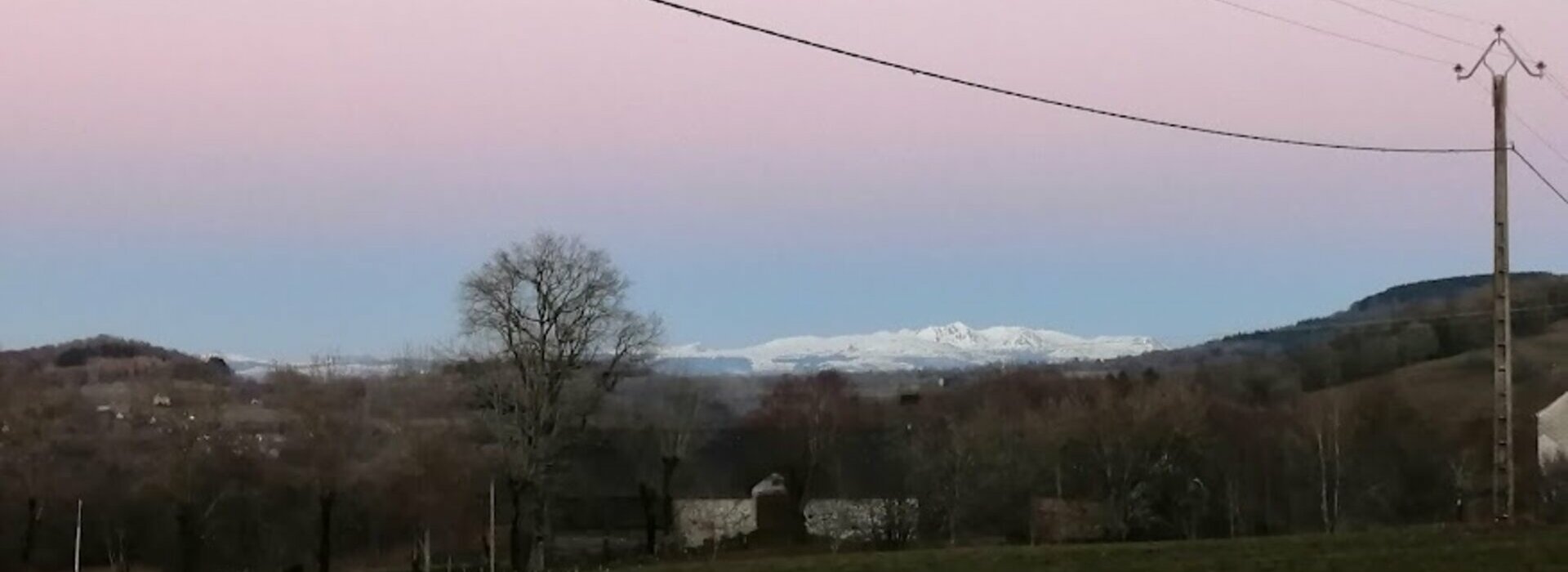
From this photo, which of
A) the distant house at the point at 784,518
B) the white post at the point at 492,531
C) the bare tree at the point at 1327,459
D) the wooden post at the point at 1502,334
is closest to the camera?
the wooden post at the point at 1502,334

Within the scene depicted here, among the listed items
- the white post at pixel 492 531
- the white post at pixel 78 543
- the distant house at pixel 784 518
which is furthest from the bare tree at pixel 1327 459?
the white post at pixel 78 543

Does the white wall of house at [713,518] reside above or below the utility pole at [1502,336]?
Result: below

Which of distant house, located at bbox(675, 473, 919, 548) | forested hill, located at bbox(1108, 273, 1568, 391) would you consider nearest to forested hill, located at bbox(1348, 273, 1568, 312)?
forested hill, located at bbox(1108, 273, 1568, 391)

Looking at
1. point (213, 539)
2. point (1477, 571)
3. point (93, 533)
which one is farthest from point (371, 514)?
point (1477, 571)

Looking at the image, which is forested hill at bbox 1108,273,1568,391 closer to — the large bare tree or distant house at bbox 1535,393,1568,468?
distant house at bbox 1535,393,1568,468

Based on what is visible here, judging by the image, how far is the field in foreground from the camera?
63.5 feet

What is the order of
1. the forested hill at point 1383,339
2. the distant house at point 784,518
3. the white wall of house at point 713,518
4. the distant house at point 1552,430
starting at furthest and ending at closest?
the forested hill at point 1383,339
the white wall of house at point 713,518
the distant house at point 784,518
the distant house at point 1552,430

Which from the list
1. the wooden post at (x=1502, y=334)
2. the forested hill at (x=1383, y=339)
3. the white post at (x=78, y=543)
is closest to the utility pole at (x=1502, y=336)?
the wooden post at (x=1502, y=334)

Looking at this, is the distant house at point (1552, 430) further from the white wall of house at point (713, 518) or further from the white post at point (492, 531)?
the white post at point (492, 531)

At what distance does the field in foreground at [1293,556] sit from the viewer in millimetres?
19344

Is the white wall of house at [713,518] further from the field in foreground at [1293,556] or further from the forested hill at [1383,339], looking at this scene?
the field in foreground at [1293,556]

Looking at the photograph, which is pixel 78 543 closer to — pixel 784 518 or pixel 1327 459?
pixel 784 518

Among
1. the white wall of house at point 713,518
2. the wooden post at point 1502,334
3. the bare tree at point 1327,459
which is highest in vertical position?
the wooden post at point 1502,334

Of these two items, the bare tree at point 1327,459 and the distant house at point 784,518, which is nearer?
the bare tree at point 1327,459
